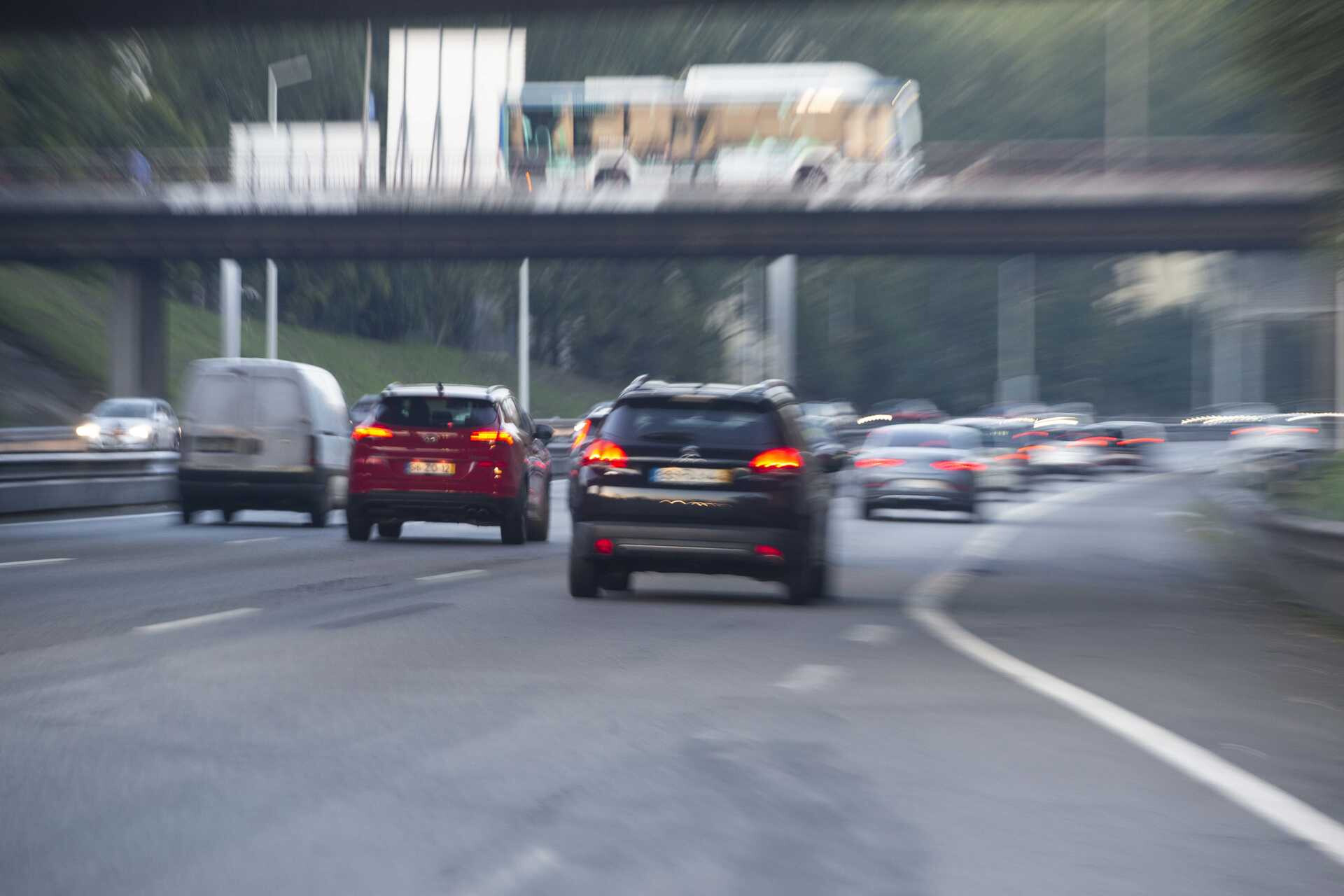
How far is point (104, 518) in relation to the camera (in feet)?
86.3

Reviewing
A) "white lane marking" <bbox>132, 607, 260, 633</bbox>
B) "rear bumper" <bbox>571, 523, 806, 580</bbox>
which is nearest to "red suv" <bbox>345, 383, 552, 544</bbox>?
"rear bumper" <bbox>571, 523, 806, 580</bbox>

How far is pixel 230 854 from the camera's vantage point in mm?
5664

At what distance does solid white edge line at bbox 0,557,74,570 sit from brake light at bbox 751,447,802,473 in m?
6.41

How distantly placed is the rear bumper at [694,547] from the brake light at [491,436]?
21.4ft

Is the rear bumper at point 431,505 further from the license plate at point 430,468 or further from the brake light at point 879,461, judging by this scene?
the brake light at point 879,461

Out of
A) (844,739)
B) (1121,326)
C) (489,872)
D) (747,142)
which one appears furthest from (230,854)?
(1121,326)

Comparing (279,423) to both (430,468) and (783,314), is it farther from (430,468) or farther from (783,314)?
(783,314)

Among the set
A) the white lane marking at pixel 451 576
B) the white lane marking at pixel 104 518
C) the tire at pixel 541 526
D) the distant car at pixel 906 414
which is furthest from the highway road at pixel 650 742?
the distant car at pixel 906 414

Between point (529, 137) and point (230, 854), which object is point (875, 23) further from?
point (230, 854)

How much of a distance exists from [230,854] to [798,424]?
374 inches

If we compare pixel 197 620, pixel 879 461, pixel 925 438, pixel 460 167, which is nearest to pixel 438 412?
pixel 197 620

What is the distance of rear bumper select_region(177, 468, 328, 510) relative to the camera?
76.9ft

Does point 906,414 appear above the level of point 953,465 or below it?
above

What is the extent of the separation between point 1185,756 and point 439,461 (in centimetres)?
1364
